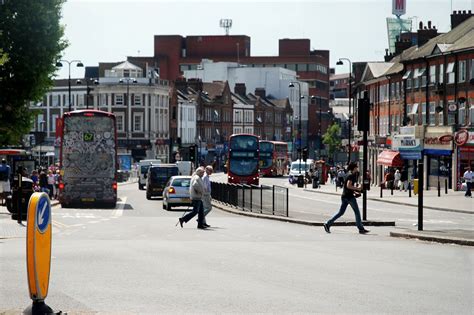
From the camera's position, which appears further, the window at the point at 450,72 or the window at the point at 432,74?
the window at the point at 432,74

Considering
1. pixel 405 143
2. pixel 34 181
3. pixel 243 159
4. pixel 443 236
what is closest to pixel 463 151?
pixel 405 143

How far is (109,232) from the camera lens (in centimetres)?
2723

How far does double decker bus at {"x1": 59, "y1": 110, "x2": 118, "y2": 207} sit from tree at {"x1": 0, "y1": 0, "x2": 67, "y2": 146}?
470cm

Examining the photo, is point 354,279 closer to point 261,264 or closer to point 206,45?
point 261,264

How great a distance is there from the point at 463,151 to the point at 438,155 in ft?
15.0

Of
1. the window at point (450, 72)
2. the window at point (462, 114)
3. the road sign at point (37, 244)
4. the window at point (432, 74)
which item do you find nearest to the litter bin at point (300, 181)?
the window at point (432, 74)

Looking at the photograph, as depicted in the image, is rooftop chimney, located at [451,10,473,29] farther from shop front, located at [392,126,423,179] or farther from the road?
the road

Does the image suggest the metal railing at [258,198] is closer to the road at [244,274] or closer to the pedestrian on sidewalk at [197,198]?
the pedestrian on sidewalk at [197,198]

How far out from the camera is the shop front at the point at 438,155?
224 ft

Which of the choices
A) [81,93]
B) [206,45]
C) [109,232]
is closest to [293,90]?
[206,45]

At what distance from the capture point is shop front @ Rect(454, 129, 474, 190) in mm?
65000

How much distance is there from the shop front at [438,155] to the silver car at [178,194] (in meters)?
27.2

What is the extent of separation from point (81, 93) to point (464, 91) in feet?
239

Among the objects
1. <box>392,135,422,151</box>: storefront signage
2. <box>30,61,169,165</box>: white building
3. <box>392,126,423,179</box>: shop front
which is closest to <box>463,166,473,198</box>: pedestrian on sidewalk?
<box>392,126,423,179</box>: shop front
